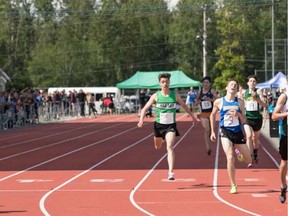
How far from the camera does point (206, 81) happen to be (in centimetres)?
1861

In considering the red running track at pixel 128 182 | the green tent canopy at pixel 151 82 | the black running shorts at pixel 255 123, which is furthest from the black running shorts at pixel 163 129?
the green tent canopy at pixel 151 82

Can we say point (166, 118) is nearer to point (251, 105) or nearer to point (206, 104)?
point (251, 105)

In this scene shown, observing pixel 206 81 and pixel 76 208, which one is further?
pixel 206 81

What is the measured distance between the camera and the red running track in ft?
36.5

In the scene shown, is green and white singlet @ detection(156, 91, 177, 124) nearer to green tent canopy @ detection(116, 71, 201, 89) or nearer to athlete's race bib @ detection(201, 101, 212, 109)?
athlete's race bib @ detection(201, 101, 212, 109)

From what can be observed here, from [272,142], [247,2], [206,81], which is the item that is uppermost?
[247,2]

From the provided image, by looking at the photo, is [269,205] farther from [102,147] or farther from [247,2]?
[247,2]

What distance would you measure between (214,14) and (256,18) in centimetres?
515

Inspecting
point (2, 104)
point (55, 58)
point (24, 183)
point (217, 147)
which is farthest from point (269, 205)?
point (55, 58)

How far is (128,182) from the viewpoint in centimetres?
1441

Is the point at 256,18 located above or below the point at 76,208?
above

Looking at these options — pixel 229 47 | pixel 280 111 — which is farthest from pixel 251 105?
pixel 229 47

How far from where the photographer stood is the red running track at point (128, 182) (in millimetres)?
11133

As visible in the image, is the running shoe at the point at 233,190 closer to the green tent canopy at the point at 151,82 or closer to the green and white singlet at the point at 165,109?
the green and white singlet at the point at 165,109
